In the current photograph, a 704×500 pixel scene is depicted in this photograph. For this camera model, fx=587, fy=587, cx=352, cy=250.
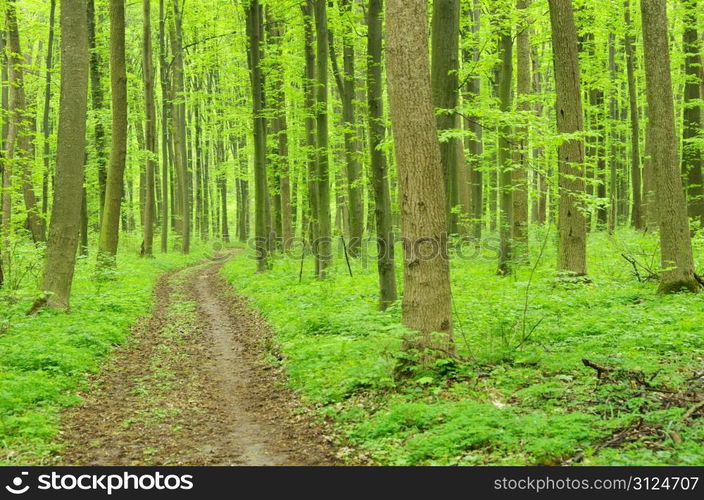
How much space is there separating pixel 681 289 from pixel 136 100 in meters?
33.0

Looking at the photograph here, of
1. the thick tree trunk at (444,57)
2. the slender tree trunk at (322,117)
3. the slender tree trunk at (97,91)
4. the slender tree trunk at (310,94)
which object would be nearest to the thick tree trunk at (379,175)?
the thick tree trunk at (444,57)

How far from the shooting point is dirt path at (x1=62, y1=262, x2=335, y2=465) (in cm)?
656

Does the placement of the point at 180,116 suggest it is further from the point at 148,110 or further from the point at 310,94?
the point at 310,94

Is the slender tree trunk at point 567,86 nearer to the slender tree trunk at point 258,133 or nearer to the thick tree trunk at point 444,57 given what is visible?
the thick tree trunk at point 444,57

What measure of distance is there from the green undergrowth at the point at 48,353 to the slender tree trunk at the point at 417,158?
4821 mm

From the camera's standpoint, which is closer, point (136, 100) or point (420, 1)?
point (420, 1)

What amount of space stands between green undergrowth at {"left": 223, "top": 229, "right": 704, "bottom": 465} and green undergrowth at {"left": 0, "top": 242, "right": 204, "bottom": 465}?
328 cm

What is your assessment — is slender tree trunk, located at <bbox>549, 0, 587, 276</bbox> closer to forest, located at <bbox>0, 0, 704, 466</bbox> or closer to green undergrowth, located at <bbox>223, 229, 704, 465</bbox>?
forest, located at <bbox>0, 0, 704, 466</bbox>

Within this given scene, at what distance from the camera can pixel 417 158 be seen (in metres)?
7.73

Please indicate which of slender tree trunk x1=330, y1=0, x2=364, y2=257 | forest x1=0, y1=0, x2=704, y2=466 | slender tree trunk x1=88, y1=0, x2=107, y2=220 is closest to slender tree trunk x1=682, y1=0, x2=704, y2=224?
forest x1=0, y1=0, x2=704, y2=466

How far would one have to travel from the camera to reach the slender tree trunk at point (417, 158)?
7.73m

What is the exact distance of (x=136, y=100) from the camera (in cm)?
3609
